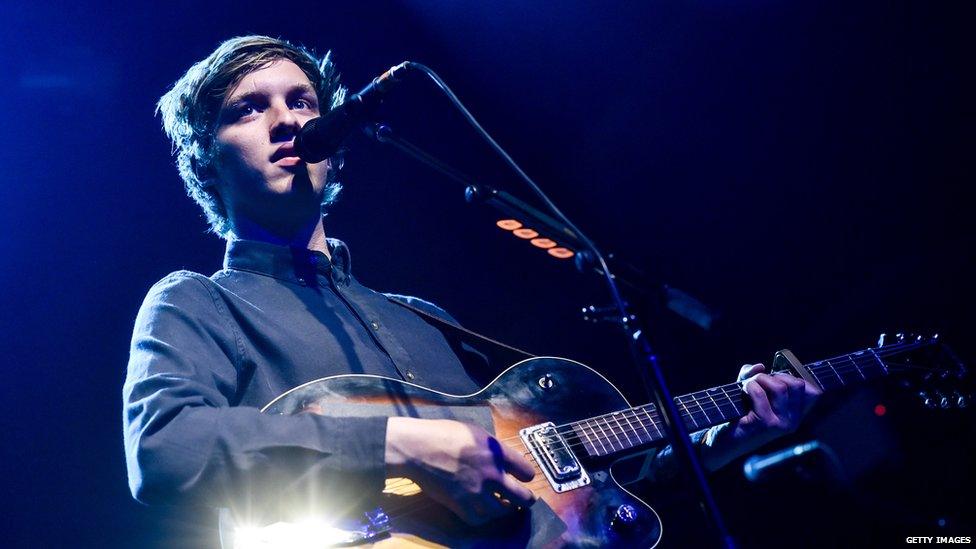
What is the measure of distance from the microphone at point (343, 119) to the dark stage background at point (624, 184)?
1.94 metres

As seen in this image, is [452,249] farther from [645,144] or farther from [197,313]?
[197,313]

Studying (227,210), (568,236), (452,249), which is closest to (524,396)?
(568,236)

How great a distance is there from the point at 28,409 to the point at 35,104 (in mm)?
1522

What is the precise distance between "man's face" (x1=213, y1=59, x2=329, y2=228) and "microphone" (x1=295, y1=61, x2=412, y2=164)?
0.58 m

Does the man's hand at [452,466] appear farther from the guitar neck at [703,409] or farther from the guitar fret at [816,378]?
the guitar fret at [816,378]

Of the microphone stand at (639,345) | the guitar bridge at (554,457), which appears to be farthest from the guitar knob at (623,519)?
the microphone stand at (639,345)

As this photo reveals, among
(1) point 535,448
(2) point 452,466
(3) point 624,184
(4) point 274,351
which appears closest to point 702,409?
(1) point 535,448

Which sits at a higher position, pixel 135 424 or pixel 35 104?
pixel 35 104

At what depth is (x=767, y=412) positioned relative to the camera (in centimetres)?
273

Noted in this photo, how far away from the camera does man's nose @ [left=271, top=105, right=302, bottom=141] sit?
2.78 m

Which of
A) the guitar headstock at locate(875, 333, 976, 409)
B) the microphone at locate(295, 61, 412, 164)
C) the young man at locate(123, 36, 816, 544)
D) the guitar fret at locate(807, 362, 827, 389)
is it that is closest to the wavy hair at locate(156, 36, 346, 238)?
the young man at locate(123, 36, 816, 544)

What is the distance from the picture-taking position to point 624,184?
14.8ft

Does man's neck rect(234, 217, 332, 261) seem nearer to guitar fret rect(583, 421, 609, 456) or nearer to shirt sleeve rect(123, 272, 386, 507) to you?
shirt sleeve rect(123, 272, 386, 507)

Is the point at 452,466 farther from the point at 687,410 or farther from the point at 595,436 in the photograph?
the point at 687,410
